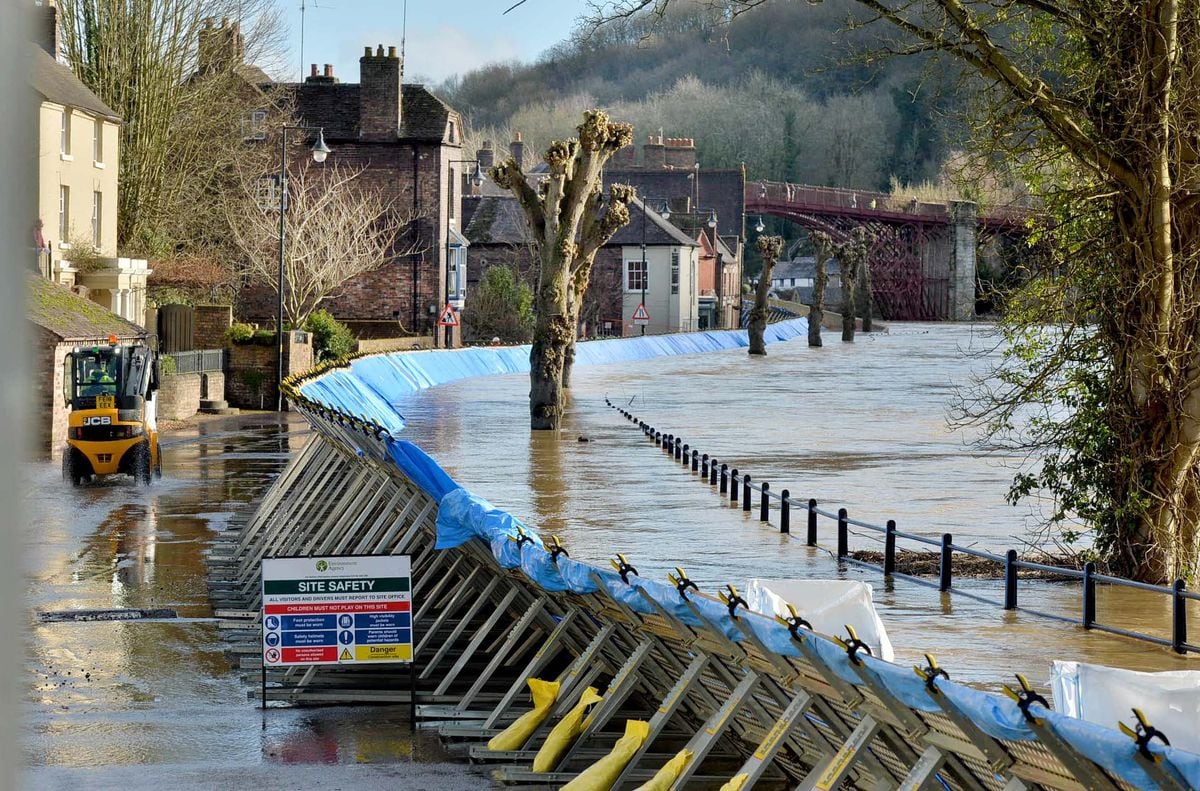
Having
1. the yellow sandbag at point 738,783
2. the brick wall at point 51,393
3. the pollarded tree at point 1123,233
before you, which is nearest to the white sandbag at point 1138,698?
the yellow sandbag at point 738,783

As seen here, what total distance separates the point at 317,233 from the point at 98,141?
1376cm

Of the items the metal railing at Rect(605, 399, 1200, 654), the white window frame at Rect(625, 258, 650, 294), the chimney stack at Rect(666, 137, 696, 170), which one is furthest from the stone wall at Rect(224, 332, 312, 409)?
the chimney stack at Rect(666, 137, 696, 170)

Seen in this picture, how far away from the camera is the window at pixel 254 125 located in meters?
65.0

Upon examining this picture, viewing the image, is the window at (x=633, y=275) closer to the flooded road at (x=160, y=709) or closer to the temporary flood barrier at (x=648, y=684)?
the flooded road at (x=160, y=709)

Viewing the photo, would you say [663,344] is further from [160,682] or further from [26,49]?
[26,49]

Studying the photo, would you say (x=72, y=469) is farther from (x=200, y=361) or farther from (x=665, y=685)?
(x=665, y=685)

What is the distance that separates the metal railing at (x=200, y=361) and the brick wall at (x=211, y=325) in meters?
0.91

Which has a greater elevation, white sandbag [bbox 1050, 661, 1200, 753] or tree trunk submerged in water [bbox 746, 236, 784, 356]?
tree trunk submerged in water [bbox 746, 236, 784, 356]

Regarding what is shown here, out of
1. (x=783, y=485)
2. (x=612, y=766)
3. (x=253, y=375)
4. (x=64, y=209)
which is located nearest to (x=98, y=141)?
(x=64, y=209)

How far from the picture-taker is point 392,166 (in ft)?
235

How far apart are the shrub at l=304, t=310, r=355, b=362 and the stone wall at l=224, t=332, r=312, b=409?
7674 mm

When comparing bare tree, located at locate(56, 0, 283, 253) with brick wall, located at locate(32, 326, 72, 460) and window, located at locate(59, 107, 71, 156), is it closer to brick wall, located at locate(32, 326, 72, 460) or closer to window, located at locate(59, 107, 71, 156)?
window, located at locate(59, 107, 71, 156)

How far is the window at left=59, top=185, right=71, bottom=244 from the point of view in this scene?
47344mm

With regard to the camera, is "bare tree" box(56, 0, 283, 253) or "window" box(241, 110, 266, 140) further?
"window" box(241, 110, 266, 140)
